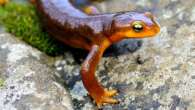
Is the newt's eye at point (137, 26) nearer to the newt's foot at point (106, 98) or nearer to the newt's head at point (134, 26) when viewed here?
the newt's head at point (134, 26)

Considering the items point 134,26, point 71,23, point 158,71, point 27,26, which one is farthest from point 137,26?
point 27,26

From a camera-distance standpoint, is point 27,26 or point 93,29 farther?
point 27,26

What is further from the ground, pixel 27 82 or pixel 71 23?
pixel 71 23

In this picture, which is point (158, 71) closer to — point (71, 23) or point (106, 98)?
point (106, 98)

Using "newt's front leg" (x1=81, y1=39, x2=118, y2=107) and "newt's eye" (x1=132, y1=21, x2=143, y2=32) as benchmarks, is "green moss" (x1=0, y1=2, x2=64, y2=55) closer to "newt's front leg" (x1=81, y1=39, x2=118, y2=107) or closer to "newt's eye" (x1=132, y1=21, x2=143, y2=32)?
"newt's front leg" (x1=81, y1=39, x2=118, y2=107)

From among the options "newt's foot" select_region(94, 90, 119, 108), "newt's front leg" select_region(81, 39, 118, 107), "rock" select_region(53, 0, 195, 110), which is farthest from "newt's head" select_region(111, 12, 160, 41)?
"newt's foot" select_region(94, 90, 119, 108)

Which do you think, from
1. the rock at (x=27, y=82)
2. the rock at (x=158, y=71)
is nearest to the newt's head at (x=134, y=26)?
the rock at (x=158, y=71)
